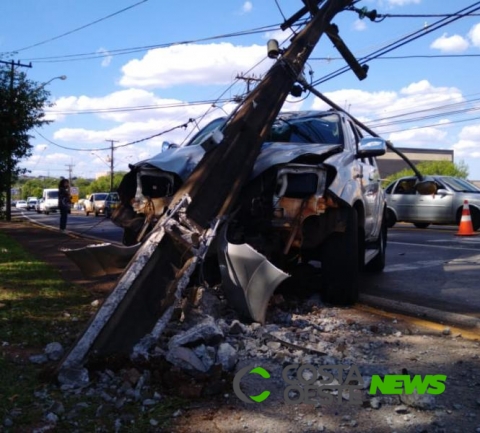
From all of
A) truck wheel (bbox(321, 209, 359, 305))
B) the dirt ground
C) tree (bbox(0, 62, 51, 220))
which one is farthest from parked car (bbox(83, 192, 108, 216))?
the dirt ground

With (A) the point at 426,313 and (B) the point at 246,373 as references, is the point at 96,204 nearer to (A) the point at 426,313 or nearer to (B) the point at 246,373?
(A) the point at 426,313

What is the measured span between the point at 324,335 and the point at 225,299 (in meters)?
0.94

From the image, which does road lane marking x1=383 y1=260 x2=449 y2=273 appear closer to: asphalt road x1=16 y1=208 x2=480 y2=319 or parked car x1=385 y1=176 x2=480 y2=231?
asphalt road x1=16 y1=208 x2=480 y2=319

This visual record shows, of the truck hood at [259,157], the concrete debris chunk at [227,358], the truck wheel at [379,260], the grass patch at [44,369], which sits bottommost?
the grass patch at [44,369]

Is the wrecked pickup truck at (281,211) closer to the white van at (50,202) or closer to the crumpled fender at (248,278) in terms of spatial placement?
the crumpled fender at (248,278)

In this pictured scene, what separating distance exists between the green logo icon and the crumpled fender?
2.51ft

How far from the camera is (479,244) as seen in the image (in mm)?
11828

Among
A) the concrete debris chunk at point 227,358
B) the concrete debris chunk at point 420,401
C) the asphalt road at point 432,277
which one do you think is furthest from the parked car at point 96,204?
the concrete debris chunk at point 420,401

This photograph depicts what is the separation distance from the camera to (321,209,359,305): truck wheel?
5586 mm

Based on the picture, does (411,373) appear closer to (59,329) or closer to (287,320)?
(287,320)

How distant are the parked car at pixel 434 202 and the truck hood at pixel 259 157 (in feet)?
40.4

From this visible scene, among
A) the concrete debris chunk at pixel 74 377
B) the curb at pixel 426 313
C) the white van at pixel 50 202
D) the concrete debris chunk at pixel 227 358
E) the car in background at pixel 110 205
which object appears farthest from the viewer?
the white van at pixel 50 202

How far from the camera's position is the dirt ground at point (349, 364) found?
3.08 m

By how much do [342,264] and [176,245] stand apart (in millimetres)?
1869
